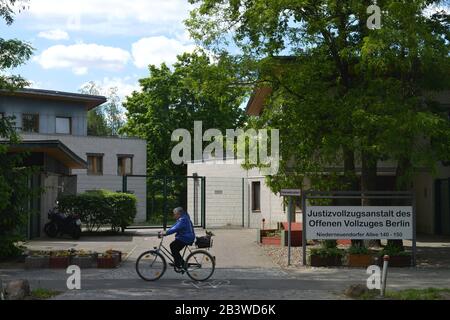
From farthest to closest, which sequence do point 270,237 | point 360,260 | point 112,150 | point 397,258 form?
point 112,150
point 270,237
point 397,258
point 360,260

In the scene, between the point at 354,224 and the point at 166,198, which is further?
the point at 166,198

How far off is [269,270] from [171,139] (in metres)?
38.7

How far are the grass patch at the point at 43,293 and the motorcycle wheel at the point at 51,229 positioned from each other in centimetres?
1297

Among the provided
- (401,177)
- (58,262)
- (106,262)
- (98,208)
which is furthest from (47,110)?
(401,177)

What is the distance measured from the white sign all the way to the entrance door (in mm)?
10047

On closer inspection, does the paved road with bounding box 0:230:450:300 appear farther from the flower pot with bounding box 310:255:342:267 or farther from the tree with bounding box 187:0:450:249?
the tree with bounding box 187:0:450:249

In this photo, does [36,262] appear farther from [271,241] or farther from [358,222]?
[271,241]

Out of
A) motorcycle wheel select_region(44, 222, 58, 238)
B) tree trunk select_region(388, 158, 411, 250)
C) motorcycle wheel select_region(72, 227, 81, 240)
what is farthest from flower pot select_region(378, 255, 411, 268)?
motorcycle wheel select_region(44, 222, 58, 238)

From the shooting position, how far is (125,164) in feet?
153

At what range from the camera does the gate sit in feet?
102

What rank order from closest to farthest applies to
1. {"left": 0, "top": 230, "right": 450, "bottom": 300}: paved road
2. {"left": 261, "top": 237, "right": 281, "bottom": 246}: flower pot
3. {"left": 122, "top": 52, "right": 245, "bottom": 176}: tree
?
1. {"left": 0, "top": 230, "right": 450, "bottom": 300}: paved road
2. {"left": 261, "top": 237, "right": 281, "bottom": 246}: flower pot
3. {"left": 122, "top": 52, "right": 245, "bottom": 176}: tree

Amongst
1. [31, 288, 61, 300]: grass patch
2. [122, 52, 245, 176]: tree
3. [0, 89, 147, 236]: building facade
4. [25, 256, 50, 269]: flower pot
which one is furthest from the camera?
[122, 52, 245, 176]: tree

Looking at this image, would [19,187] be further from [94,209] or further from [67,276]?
[94,209]

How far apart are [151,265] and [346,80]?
849 cm
